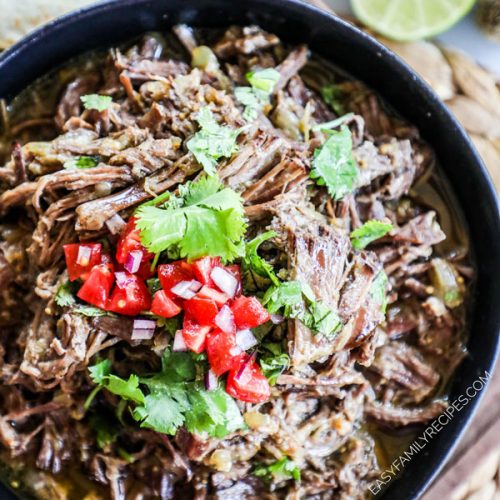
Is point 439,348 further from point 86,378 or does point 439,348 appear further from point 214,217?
Answer: point 86,378

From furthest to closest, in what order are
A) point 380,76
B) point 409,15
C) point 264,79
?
1. point 409,15
2. point 380,76
3. point 264,79

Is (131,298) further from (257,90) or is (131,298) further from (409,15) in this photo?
(409,15)

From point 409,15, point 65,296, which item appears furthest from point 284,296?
point 409,15

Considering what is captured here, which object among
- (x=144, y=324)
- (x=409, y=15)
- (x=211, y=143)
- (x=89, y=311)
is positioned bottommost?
(x=89, y=311)

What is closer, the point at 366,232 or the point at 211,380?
the point at 211,380

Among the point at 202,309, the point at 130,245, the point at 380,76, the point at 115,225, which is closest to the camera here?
the point at 202,309

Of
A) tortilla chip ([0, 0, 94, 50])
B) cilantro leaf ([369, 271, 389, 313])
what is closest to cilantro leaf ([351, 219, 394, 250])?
cilantro leaf ([369, 271, 389, 313])

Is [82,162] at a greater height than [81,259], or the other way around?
[82,162]
